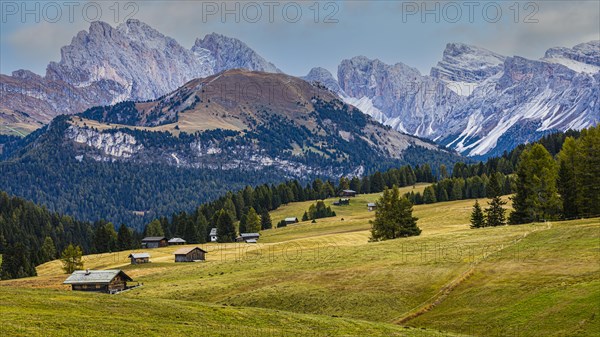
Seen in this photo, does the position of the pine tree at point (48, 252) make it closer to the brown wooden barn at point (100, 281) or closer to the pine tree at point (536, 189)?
the brown wooden barn at point (100, 281)

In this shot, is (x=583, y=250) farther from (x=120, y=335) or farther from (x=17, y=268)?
(x=17, y=268)

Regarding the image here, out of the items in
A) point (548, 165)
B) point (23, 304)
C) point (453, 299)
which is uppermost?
point (548, 165)

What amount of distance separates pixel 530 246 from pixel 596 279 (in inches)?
802

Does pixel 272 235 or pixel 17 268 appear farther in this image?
pixel 272 235

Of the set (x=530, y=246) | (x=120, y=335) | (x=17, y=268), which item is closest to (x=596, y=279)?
(x=530, y=246)

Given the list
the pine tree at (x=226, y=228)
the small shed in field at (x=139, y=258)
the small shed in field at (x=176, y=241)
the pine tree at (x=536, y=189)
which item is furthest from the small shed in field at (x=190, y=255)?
the pine tree at (x=536, y=189)

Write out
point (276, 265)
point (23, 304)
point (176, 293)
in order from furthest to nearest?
point (276, 265)
point (176, 293)
point (23, 304)

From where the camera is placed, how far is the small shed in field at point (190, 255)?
138 m

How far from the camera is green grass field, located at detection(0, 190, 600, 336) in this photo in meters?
53.5

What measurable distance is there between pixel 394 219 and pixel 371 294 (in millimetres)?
47986

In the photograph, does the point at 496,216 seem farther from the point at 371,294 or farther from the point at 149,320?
the point at 149,320

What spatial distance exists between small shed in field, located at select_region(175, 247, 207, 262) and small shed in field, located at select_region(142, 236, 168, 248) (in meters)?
50.1

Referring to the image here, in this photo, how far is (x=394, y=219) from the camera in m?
120

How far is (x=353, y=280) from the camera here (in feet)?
261
